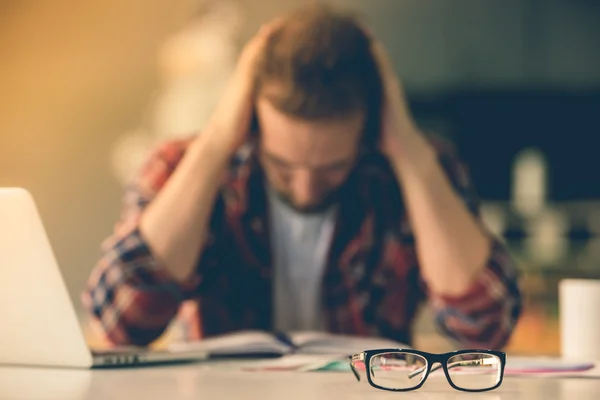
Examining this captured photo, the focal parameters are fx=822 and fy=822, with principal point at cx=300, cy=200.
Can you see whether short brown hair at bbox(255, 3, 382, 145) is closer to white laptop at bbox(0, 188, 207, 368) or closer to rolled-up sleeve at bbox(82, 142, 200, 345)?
rolled-up sleeve at bbox(82, 142, 200, 345)

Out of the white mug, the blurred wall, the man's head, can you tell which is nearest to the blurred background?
the blurred wall

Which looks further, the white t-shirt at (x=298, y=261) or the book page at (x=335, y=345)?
the white t-shirt at (x=298, y=261)

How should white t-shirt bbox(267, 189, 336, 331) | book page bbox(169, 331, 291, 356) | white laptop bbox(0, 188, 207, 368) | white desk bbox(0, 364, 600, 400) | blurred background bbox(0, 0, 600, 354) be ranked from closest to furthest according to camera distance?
1. white desk bbox(0, 364, 600, 400)
2. white laptop bbox(0, 188, 207, 368)
3. book page bbox(169, 331, 291, 356)
4. white t-shirt bbox(267, 189, 336, 331)
5. blurred background bbox(0, 0, 600, 354)

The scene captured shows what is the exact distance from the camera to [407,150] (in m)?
1.51

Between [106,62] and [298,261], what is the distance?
2770 millimetres

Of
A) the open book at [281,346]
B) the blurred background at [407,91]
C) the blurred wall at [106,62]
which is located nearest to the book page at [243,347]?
the open book at [281,346]

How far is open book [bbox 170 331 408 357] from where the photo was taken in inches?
40.8

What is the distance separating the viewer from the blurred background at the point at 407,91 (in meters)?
3.66

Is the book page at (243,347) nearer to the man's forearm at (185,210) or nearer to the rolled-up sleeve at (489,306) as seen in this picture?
the man's forearm at (185,210)

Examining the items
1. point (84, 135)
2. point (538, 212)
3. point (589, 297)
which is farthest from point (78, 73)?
point (589, 297)

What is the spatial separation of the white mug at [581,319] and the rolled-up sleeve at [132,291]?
2.29 feet

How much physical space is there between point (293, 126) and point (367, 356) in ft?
2.46

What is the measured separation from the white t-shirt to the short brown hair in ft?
0.73

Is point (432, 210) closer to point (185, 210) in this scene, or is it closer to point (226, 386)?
point (185, 210)
